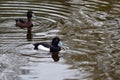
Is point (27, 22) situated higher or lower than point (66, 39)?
higher

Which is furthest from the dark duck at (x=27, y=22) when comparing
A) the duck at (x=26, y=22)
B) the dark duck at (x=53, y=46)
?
the dark duck at (x=53, y=46)

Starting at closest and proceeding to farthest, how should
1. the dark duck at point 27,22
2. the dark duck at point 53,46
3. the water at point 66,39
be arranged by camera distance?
the water at point 66,39, the dark duck at point 53,46, the dark duck at point 27,22

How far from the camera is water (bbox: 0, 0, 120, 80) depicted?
13.5 metres

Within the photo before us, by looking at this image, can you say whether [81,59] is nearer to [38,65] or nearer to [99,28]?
[38,65]

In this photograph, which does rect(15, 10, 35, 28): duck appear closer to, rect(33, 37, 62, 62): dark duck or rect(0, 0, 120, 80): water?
rect(0, 0, 120, 80): water

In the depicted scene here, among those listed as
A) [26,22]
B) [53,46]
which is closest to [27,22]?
[26,22]

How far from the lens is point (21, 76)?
13.2 meters

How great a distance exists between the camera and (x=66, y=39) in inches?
648

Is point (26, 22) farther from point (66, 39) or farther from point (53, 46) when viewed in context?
point (53, 46)

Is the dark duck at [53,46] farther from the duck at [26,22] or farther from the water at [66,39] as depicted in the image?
the duck at [26,22]

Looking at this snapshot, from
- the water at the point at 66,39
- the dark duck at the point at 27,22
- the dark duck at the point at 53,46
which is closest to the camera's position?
the water at the point at 66,39

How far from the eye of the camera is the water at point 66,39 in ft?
44.3

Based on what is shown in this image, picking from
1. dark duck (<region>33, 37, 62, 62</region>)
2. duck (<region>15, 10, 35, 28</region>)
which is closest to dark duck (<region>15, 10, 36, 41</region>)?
duck (<region>15, 10, 35, 28</region>)

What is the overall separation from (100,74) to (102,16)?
20.8ft
